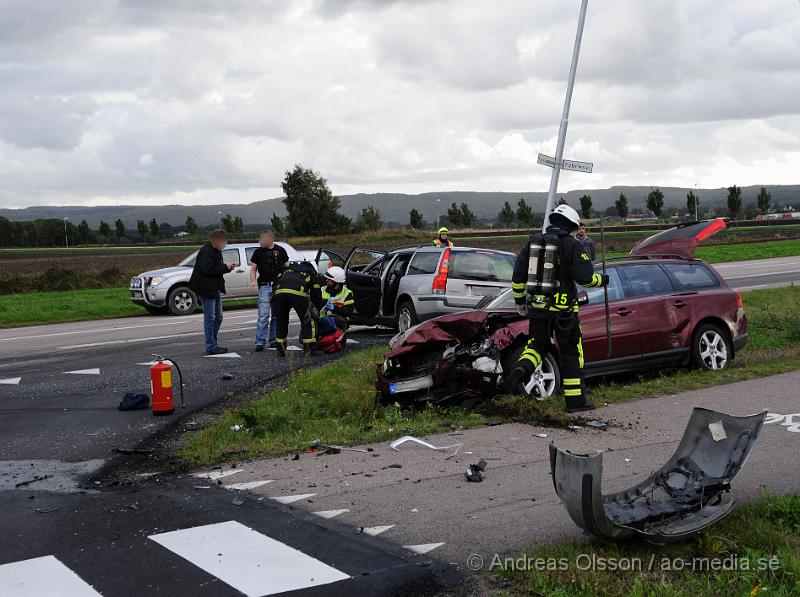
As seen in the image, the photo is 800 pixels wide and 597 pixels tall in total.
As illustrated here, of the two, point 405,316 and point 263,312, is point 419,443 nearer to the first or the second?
point 263,312

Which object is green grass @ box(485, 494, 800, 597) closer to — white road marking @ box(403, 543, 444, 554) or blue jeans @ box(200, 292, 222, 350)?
white road marking @ box(403, 543, 444, 554)

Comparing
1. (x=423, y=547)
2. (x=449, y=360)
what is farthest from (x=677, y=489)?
(x=449, y=360)

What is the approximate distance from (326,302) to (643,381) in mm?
5479

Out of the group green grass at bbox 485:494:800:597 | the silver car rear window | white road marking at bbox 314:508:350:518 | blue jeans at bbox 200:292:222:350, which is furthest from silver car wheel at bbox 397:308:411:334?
green grass at bbox 485:494:800:597

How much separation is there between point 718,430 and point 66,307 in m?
21.5

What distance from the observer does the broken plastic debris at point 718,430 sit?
5.22 m

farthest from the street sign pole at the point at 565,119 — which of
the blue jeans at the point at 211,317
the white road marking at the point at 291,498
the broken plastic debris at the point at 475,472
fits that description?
the white road marking at the point at 291,498

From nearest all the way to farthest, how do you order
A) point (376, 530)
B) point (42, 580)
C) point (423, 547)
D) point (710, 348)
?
point (42, 580) < point (423, 547) < point (376, 530) < point (710, 348)

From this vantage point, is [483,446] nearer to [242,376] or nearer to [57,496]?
[57,496]

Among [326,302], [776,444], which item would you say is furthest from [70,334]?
[776,444]

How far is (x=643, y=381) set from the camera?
10523 millimetres

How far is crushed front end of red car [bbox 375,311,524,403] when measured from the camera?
8.97 metres

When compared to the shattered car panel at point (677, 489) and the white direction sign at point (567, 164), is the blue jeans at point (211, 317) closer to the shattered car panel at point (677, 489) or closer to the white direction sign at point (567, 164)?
the white direction sign at point (567, 164)

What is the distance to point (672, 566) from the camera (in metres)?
4.64
